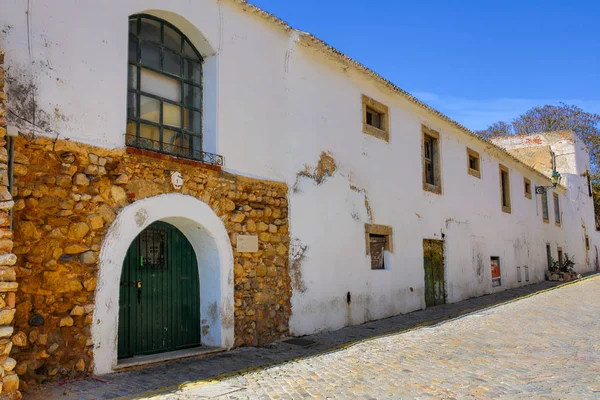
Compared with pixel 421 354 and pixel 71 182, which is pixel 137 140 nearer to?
pixel 71 182

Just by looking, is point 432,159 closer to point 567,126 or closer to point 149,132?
point 149,132

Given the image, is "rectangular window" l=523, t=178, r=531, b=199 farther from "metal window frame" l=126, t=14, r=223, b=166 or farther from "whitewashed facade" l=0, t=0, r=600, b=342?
"metal window frame" l=126, t=14, r=223, b=166

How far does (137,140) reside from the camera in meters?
6.47

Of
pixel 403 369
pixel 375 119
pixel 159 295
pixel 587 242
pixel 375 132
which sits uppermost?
pixel 375 119

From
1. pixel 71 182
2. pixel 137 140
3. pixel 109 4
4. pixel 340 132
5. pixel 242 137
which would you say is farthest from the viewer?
pixel 340 132

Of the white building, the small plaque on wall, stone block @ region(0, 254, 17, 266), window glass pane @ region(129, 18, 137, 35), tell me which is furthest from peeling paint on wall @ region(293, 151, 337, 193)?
stone block @ region(0, 254, 17, 266)

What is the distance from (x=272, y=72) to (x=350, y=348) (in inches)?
165

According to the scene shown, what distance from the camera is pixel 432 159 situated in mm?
13023

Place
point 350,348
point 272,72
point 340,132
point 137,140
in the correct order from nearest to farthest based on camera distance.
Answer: point 137,140 → point 350,348 → point 272,72 → point 340,132

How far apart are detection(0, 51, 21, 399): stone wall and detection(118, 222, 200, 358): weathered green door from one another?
181 centimetres

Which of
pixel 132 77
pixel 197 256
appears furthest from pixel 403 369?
pixel 132 77

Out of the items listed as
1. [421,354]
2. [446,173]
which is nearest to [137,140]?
[421,354]

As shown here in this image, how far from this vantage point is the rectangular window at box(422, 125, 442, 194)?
12.7 m

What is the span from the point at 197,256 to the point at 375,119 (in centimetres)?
538
